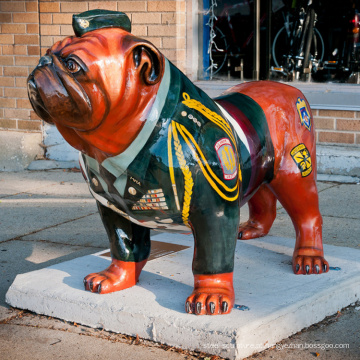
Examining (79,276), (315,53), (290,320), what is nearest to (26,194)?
(79,276)

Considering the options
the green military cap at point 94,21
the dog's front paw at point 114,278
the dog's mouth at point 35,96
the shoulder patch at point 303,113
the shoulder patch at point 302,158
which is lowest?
the dog's front paw at point 114,278

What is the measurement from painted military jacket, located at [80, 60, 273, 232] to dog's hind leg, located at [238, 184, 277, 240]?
120cm

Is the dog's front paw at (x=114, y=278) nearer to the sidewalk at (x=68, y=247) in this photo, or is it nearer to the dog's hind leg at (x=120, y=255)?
Answer: the dog's hind leg at (x=120, y=255)

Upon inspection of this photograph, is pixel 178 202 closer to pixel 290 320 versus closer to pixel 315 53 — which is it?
pixel 290 320

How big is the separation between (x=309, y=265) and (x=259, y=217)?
0.83 m

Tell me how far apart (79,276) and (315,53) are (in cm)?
506

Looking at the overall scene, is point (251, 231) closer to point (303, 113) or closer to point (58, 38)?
point (303, 113)

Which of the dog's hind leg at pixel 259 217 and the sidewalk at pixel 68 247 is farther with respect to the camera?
the dog's hind leg at pixel 259 217

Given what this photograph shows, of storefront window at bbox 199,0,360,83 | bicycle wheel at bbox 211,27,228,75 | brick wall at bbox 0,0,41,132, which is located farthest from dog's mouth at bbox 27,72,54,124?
brick wall at bbox 0,0,41,132

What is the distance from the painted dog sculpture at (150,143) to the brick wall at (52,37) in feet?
12.6

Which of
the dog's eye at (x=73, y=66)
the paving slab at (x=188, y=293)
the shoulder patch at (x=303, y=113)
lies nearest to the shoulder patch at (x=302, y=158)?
the shoulder patch at (x=303, y=113)

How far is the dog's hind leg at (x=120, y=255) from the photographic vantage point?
11.7 feet

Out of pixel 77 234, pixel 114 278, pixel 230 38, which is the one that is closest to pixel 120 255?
pixel 114 278

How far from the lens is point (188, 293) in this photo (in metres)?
3.53
